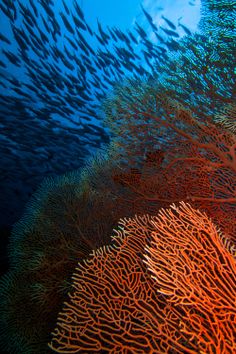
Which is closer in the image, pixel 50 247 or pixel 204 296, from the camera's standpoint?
pixel 204 296

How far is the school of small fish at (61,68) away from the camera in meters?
10.5

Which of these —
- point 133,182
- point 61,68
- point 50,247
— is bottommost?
point 50,247

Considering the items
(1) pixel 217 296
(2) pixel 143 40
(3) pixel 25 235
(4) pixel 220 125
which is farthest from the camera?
(2) pixel 143 40

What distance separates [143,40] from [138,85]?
19.3 ft

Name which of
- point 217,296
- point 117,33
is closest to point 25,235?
point 217,296

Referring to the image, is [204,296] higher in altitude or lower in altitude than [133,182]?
lower

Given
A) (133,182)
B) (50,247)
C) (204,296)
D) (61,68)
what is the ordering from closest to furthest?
(204,296), (133,182), (50,247), (61,68)

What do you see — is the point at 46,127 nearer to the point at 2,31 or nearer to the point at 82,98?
the point at 82,98

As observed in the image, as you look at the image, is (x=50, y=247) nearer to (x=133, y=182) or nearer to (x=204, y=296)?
(x=133, y=182)

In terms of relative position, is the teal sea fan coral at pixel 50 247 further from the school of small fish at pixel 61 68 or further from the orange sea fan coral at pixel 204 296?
the orange sea fan coral at pixel 204 296

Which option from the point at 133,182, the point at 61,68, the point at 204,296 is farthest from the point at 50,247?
the point at 61,68

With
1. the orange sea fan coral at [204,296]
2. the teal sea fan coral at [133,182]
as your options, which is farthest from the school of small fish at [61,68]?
the orange sea fan coral at [204,296]

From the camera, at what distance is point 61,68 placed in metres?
12.9

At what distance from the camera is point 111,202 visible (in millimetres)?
6293
